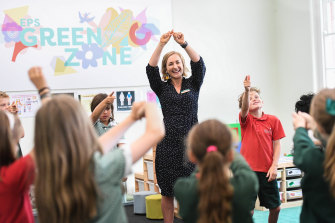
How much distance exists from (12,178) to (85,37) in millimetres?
3702

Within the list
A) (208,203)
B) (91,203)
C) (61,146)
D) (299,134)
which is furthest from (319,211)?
(61,146)

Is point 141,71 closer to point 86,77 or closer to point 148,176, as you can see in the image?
point 86,77

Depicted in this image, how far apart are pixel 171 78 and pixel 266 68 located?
314 cm

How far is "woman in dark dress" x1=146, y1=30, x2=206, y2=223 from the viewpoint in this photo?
117 inches

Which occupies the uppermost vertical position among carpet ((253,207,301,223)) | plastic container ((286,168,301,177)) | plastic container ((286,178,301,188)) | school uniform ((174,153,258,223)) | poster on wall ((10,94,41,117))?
poster on wall ((10,94,41,117))

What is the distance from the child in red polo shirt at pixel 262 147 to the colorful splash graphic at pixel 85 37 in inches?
87.1

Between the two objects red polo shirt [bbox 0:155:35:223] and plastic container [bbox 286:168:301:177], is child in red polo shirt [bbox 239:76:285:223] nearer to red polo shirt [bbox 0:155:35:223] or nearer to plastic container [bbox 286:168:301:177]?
plastic container [bbox 286:168:301:177]

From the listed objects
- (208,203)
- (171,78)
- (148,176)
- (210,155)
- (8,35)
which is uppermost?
(8,35)

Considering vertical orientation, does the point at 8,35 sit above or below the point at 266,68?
above

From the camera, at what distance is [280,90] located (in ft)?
19.5

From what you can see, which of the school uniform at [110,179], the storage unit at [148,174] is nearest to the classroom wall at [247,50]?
the storage unit at [148,174]

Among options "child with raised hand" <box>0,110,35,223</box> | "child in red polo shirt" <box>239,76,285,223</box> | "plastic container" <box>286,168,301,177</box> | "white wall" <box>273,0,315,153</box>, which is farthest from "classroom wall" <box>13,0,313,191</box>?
"child with raised hand" <box>0,110,35,223</box>

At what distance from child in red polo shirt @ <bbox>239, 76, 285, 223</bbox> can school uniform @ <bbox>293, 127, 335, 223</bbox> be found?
1403 millimetres

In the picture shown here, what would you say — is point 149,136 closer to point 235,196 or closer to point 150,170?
point 235,196
